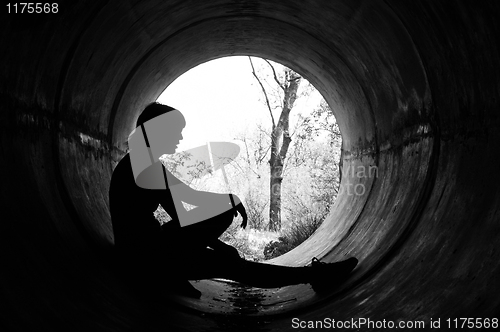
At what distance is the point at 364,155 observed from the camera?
598 cm

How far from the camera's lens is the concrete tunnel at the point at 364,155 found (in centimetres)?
245

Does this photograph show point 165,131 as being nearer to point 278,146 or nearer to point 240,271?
point 240,271

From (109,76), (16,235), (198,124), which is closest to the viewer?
(16,235)

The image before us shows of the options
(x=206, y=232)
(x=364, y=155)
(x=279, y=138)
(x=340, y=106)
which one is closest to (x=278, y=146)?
→ (x=279, y=138)

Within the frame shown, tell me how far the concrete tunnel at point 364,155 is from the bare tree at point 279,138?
9.87 m

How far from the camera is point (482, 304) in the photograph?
2.12 meters

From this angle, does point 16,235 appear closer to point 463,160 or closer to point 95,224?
point 95,224

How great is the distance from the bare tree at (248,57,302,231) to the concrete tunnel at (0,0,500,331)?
389 inches

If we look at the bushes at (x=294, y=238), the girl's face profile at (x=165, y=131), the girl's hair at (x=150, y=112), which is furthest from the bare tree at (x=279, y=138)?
the girl's hair at (x=150, y=112)

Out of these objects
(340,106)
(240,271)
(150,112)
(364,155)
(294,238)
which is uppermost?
(340,106)

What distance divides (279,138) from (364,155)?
432 inches

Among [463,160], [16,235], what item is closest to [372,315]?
[463,160]

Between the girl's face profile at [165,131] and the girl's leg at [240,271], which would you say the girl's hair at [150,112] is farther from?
the girl's leg at [240,271]

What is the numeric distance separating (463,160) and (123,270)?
2.56 meters
